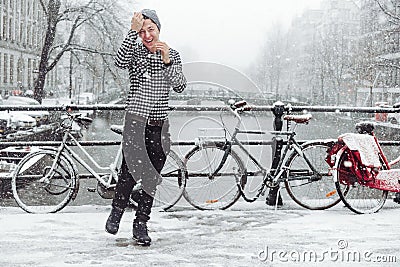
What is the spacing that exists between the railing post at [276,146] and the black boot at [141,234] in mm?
1548

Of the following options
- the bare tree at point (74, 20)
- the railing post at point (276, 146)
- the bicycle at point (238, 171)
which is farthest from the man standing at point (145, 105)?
the bare tree at point (74, 20)

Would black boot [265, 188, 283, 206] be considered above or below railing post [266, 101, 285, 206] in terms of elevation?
below

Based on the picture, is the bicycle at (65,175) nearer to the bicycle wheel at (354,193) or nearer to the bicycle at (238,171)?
the bicycle at (238,171)

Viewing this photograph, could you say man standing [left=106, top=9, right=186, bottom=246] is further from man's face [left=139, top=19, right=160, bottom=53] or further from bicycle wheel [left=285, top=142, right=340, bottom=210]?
bicycle wheel [left=285, top=142, right=340, bottom=210]

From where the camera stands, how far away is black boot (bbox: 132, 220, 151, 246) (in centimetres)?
380

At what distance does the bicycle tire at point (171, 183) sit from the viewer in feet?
15.7

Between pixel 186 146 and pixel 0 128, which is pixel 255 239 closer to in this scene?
pixel 186 146

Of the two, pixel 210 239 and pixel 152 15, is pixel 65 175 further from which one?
pixel 152 15

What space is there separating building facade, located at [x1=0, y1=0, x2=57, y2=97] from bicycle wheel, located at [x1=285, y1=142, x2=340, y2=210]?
40.9m

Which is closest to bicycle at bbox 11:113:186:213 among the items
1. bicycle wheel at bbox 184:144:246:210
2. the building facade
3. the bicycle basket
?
bicycle wheel at bbox 184:144:246:210

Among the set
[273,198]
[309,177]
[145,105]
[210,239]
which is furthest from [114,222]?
[309,177]

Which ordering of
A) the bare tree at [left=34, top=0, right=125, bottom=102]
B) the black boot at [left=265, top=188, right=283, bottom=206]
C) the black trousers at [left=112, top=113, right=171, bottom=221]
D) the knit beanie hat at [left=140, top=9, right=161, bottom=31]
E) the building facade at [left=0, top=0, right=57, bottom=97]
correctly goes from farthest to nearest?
the building facade at [left=0, top=0, right=57, bottom=97], the bare tree at [left=34, top=0, right=125, bottom=102], the black boot at [left=265, top=188, right=283, bottom=206], the black trousers at [left=112, top=113, right=171, bottom=221], the knit beanie hat at [left=140, top=9, right=161, bottom=31]

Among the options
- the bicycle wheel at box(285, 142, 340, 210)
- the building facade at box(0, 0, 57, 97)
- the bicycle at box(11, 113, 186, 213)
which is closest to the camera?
the bicycle at box(11, 113, 186, 213)

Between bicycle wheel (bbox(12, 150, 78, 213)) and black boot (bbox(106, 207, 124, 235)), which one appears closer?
black boot (bbox(106, 207, 124, 235))
